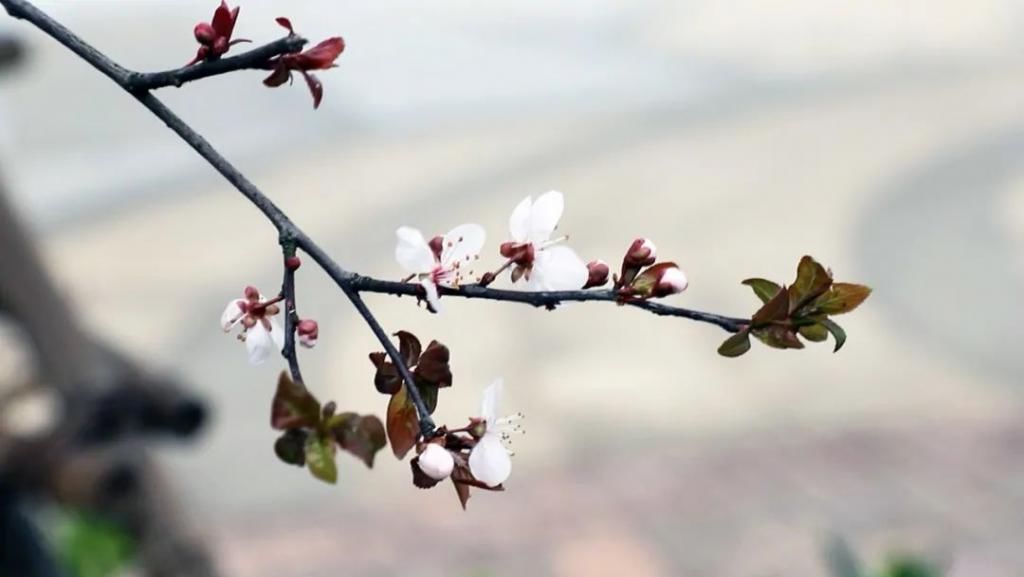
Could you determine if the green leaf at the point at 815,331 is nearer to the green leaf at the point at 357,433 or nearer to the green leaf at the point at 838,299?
the green leaf at the point at 838,299

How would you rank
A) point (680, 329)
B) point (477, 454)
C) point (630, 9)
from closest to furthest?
point (477, 454) → point (680, 329) → point (630, 9)

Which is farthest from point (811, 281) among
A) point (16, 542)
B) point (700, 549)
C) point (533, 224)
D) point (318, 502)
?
point (318, 502)

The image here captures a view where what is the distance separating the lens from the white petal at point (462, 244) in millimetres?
364

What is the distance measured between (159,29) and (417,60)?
0.96 meters

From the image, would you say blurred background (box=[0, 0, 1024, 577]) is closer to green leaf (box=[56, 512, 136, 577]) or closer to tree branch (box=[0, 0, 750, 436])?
green leaf (box=[56, 512, 136, 577])

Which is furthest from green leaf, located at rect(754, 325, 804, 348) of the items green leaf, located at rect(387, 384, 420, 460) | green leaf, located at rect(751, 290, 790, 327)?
green leaf, located at rect(387, 384, 420, 460)

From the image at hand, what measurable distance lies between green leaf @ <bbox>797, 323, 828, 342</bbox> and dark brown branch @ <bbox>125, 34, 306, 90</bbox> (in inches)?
6.8

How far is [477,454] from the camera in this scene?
35cm

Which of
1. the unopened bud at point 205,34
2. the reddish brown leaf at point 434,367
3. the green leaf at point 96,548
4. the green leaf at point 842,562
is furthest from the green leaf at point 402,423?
the green leaf at point 96,548

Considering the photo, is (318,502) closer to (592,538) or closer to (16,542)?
(592,538)

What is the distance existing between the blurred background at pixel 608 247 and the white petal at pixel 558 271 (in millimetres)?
1109

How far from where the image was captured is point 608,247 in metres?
3.04

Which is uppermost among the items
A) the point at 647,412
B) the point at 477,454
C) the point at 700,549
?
the point at 477,454

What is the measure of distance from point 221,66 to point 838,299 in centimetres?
19
